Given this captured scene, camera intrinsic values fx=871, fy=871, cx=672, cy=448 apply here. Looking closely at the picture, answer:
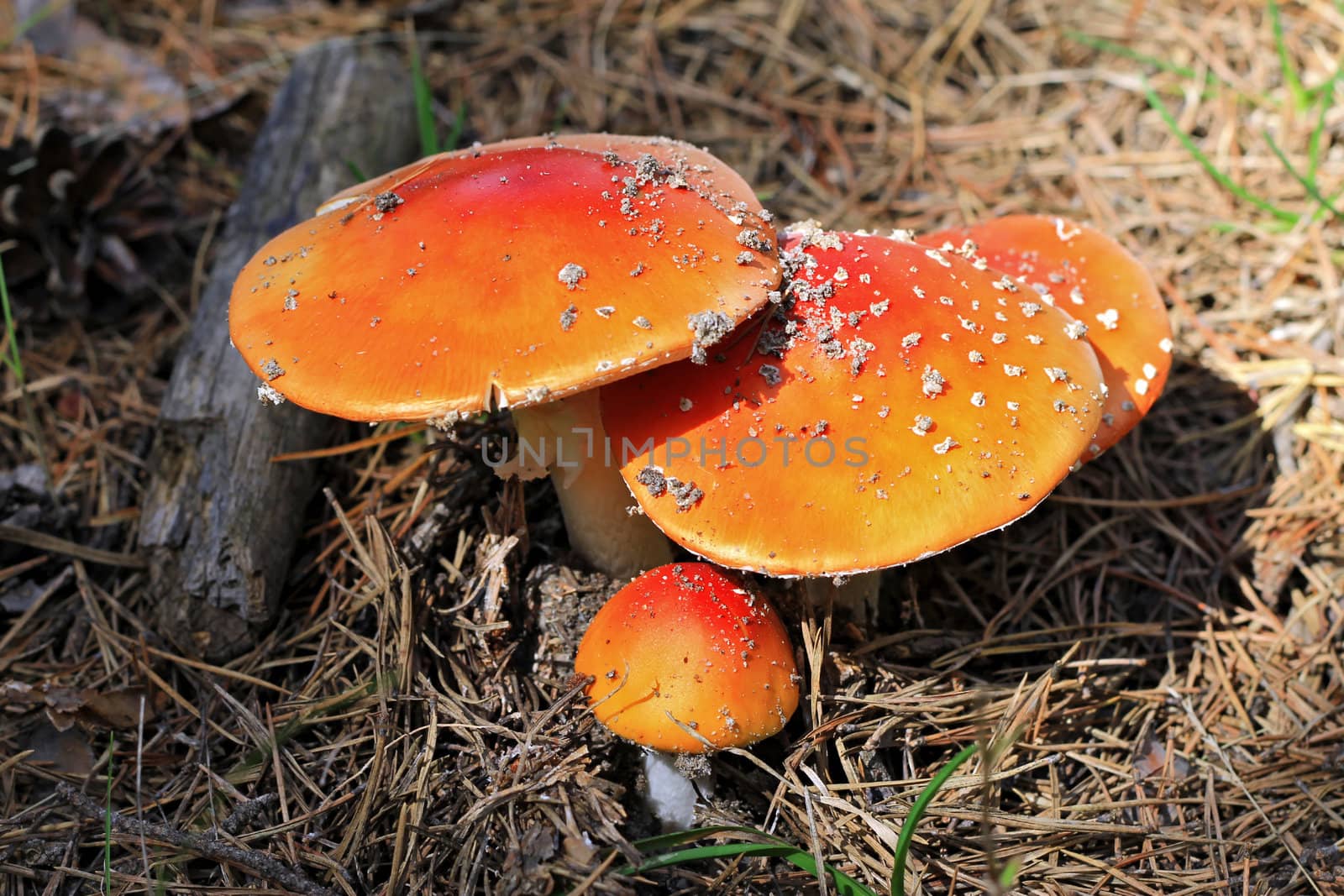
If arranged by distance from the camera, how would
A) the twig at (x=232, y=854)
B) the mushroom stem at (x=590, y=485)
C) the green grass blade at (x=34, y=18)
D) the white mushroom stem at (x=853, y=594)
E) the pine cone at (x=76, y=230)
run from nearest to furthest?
the twig at (x=232, y=854)
the mushroom stem at (x=590, y=485)
the white mushroom stem at (x=853, y=594)
the pine cone at (x=76, y=230)
the green grass blade at (x=34, y=18)

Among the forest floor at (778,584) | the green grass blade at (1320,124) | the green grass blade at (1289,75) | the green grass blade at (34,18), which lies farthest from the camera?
the green grass blade at (34,18)

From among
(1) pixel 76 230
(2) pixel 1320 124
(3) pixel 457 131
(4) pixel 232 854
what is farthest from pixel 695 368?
(1) pixel 76 230

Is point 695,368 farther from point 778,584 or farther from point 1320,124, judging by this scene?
point 1320,124

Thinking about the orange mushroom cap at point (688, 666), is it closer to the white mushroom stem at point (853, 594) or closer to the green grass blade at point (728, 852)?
the green grass blade at point (728, 852)

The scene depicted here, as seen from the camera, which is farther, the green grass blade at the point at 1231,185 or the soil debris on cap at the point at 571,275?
the green grass blade at the point at 1231,185

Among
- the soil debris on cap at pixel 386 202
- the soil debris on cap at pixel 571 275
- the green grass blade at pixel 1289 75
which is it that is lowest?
the green grass blade at pixel 1289 75

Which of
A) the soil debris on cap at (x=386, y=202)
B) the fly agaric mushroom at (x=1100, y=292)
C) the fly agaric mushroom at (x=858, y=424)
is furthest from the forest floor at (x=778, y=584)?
the soil debris on cap at (x=386, y=202)

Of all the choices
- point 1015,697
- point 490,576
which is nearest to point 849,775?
point 1015,697
